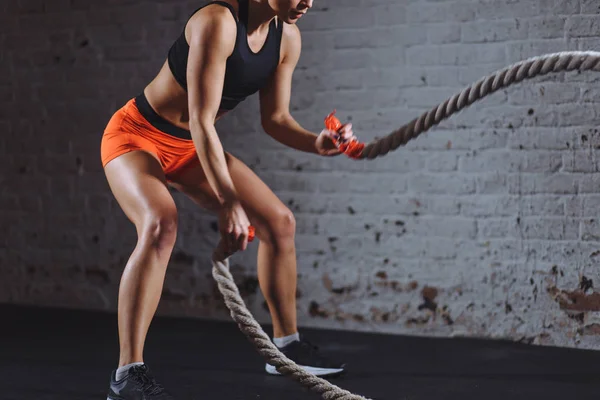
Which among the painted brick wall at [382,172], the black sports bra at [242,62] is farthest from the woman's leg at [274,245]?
the painted brick wall at [382,172]

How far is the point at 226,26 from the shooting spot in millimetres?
2109

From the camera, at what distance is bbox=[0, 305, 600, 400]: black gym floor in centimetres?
249

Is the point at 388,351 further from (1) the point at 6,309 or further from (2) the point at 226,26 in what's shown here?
(1) the point at 6,309

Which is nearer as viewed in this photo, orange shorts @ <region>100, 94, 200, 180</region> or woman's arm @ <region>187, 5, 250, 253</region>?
woman's arm @ <region>187, 5, 250, 253</region>

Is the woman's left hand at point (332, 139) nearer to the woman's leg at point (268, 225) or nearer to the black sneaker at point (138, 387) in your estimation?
the woman's leg at point (268, 225)

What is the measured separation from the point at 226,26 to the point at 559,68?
824 millimetres

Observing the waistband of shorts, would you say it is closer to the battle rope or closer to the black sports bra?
the black sports bra

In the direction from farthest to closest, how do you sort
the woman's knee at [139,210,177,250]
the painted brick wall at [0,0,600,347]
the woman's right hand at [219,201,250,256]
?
the painted brick wall at [0,0,600,347] → the woman's knee at [139,210,177,250] → the woman's right hand at [219,201,250,256]

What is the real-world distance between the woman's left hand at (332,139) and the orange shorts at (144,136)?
0.39 m

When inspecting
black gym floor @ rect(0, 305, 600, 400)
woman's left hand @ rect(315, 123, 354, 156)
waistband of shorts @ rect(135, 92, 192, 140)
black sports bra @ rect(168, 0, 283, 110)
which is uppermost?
black sports bra @ rect(168, 0, 283, 110)

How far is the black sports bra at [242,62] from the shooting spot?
2.20 m

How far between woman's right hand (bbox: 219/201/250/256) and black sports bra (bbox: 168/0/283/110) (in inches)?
16.6

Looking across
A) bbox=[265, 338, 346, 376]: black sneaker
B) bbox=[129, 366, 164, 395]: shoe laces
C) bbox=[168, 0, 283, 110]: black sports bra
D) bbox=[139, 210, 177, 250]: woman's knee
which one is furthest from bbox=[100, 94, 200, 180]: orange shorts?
bbox=[265, 338, 346, 376]: black sneaker

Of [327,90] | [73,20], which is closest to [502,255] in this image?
[327,90]
